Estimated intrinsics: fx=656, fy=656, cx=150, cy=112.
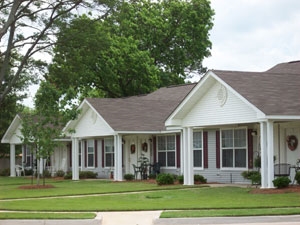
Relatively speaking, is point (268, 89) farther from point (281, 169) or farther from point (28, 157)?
point (28, 157)

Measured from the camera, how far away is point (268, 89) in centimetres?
2447

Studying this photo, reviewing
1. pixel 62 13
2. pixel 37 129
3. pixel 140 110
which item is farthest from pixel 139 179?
pixel 62 13

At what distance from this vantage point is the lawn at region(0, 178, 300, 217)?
17.4 meters

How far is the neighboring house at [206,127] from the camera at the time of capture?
78.2 feet

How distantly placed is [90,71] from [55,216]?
36.9m

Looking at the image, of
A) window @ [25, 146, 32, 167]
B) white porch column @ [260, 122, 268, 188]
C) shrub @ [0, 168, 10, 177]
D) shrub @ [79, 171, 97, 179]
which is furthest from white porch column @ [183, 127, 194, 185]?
shrub @ [0, 168, 10, 177]

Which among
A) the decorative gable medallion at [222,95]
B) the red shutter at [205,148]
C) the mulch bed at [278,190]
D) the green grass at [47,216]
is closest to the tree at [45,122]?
the red shutter at [205,148]

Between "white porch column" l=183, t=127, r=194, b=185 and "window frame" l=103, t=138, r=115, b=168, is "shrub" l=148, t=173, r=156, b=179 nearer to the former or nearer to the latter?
"window frame" l=103, t=138, r=115, b=168

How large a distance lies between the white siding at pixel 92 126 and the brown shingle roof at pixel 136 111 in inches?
24.3

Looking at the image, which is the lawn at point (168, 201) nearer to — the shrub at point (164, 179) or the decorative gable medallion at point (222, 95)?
the shrub at point (164, 179)

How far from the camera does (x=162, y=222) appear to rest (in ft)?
52.3

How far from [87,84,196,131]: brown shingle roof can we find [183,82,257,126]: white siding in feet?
20.2

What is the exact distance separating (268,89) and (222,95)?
87.1 inches

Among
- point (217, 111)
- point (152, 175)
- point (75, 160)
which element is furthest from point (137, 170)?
point (217, 111)
